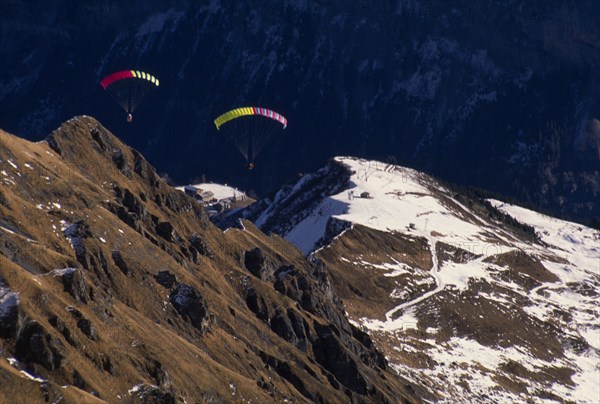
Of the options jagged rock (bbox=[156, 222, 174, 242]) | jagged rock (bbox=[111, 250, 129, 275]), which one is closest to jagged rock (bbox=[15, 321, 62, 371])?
jagged rock (bbox=[111, 250, 129, 275])

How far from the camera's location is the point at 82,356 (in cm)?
12588

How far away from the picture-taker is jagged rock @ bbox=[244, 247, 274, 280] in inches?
7352

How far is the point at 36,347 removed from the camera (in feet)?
393

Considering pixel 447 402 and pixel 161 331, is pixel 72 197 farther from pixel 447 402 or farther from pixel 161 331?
pixel 447 402

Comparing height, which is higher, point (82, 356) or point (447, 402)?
point (82, 356)

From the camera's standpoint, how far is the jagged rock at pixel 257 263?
186750 millimetres

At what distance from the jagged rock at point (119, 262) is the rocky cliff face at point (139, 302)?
6.0 inches

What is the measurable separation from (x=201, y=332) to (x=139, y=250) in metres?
12.3

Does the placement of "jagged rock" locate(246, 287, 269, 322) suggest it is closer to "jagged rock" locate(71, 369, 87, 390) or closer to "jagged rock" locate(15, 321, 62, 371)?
"jagged rock" locate(71, 369, 87, 390)

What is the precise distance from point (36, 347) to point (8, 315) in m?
3.38

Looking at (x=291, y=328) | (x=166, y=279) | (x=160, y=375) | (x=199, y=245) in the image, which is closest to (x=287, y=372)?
(x=291, y=328)

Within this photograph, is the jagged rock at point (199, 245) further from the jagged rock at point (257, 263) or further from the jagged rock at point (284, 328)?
the jagged rock at point (284, 328)

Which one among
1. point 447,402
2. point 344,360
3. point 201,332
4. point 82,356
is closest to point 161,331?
point 201,332

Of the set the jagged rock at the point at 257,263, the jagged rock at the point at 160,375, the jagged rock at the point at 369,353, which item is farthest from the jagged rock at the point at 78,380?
the jagged rock at the point at 369,353
